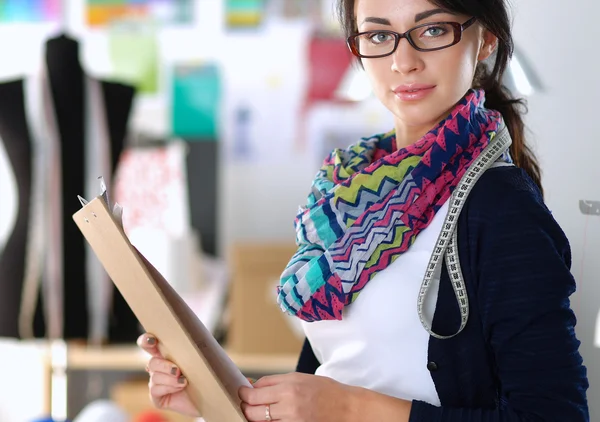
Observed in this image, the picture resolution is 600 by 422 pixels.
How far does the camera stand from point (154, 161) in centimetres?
311

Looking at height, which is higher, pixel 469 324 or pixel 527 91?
pixel 527 91

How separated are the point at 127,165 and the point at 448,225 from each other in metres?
2.39

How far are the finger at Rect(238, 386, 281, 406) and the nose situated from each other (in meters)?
0.38

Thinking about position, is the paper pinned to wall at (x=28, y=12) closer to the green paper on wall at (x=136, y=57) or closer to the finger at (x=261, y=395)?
the green paper on wall at (x=136, y=57)

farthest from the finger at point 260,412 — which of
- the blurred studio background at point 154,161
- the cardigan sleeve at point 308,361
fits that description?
the blurred studio background at point 154,161

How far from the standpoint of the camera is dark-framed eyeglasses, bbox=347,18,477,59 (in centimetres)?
92

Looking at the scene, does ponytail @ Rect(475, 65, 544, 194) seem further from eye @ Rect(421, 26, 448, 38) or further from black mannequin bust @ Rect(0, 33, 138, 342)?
black mannequin bust @ Rect(0, 33, 138, 342)

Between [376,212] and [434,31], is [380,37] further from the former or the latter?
[376,212]

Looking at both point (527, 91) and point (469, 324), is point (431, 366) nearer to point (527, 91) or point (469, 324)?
point (469, 324)

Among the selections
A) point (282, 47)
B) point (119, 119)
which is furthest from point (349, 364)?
point (282, 47)

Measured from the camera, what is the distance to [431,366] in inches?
35.6

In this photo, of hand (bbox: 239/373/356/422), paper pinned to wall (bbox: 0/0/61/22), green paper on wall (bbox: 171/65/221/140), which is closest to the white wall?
hand (bbox: 239/373/356/422)

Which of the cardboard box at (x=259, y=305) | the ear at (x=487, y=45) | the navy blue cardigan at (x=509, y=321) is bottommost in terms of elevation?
the cardboard box at (x=259, y=305)

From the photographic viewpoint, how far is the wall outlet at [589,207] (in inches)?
40.8
